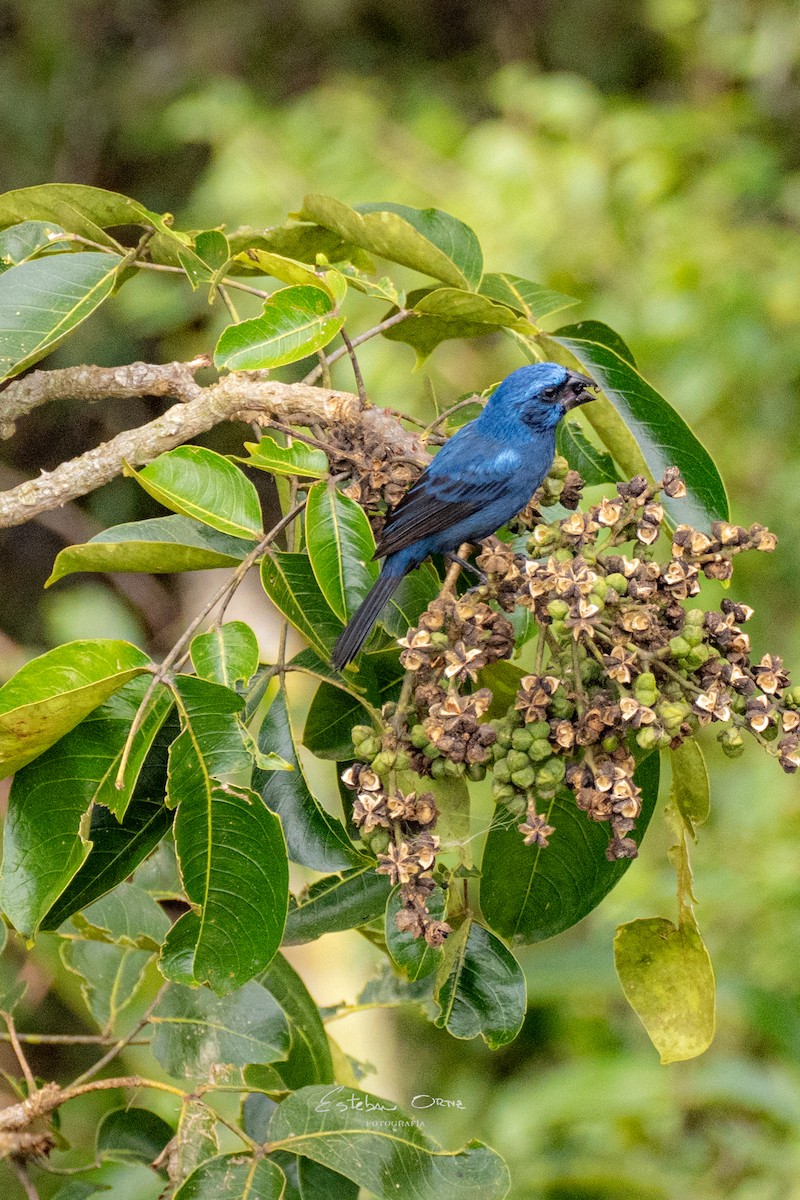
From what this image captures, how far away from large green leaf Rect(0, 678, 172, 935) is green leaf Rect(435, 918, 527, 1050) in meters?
0.56

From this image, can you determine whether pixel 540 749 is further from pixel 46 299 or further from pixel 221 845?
pixel 46 299

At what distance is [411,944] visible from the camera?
1685mm

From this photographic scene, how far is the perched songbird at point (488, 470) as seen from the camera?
2.18 metres

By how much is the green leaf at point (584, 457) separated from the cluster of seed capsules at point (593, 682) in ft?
1.57

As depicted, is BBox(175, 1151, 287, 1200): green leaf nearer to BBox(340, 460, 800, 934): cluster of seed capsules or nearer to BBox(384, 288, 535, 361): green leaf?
BBox(340, 460, 800, 934): cluster of seed capsules

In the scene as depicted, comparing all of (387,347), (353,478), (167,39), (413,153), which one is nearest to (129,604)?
(387,347)

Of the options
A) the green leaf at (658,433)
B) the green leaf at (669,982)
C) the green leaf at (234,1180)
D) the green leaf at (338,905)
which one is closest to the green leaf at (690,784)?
the green leaf at (669,982)

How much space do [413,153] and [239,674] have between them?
4948mm

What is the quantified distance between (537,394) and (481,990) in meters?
1.24

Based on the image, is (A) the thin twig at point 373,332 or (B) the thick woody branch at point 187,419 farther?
(A) the thin twig at point 373,332

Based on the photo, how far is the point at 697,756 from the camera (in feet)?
5.67

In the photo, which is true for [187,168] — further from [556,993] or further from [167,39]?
[556,993]

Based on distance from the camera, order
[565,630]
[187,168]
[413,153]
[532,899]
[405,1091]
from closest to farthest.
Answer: [565,630] → [532,899] → [405,1091] → [413,153] → [187,168]

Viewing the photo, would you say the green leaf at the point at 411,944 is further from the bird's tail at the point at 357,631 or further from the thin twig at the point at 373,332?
the thin twig at the point at 373,332
